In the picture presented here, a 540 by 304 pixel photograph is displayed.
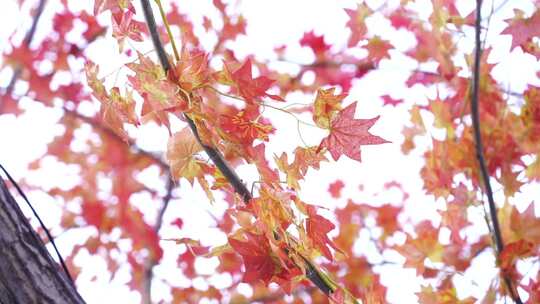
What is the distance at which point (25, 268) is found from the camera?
1227 millimetres

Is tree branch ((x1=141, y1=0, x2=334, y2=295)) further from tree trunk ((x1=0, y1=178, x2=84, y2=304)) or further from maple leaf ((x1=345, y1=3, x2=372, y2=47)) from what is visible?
maple leaf ((x1=345, y1=3, x2=372, y2=47))

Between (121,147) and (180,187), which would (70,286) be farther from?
(121,147)

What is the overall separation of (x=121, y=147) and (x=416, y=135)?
1911 millimetres

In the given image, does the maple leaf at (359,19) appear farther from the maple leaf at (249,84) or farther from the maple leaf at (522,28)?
the maple leaf at (249,84)

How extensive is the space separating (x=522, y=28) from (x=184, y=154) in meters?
1.00

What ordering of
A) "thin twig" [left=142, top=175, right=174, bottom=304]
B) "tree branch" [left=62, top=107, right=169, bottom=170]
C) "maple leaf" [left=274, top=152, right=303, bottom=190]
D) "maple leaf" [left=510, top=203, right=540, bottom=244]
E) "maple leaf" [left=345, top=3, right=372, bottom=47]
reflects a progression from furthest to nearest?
"tree branch" [left=62, top=107, right=169, bottom=170], "thin twig" [left=142, top=175, right=174, bottom=304], "maple leaf" [left=345, top=3, right=372, bottom=47], "maple leaf" [left=510, top=203, right=540, bottom=244], "maple leaf" [left=274, top=152, right=303, bottom=190]

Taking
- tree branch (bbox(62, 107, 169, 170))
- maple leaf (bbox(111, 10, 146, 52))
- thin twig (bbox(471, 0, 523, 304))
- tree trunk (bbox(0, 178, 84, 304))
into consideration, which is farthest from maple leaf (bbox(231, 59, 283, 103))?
tree branch (bbox(62, 107, 169, 170))

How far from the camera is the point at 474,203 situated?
2006 millimetres

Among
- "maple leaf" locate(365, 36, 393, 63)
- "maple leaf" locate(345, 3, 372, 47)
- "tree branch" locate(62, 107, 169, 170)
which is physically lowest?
"maple leaf" locate(365, 36, 393, 63)

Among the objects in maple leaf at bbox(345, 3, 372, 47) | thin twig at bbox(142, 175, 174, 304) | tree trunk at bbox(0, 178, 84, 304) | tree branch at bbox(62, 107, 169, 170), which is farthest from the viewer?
tree branch at bbox(62, 107, 169, 170)

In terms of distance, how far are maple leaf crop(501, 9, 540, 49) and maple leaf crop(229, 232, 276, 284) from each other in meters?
0.98

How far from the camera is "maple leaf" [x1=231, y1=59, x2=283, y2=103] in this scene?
4.27 feet

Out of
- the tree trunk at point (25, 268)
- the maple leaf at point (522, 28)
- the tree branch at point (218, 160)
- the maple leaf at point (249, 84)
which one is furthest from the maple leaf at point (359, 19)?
the tree trunk at point (25, 268)

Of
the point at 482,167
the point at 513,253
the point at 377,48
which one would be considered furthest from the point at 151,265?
the point at 513,253
